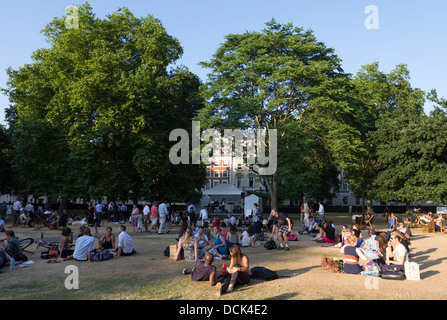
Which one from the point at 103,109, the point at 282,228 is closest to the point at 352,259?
the point at 282,228

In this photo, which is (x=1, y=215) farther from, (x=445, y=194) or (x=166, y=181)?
(x=445, y=194)

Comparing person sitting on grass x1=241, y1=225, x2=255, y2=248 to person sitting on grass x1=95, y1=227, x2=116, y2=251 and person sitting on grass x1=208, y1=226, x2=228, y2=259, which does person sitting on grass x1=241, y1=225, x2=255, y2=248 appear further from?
person sitting on grass x1=95, y1=227, x2=116, y2=251

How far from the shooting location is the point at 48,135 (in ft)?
104

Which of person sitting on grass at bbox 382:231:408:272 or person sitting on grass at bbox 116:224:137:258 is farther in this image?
person sitting on grass at bbox 116:224:137:258

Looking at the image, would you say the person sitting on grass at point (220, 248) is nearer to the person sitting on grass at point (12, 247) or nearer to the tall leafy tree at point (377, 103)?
the person sitting on grass at point (12, 247)

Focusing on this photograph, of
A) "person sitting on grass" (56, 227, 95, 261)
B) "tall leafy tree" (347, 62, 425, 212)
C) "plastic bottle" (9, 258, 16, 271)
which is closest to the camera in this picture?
"plastic bottle" (9, 258, 16, 271)

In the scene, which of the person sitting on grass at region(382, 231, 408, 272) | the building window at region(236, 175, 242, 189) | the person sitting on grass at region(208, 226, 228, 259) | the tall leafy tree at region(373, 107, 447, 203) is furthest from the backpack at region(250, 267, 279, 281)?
the building window at region(236, 175, 242, 189)

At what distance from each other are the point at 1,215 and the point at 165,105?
53.3ft

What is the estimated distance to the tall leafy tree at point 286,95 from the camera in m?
27.9

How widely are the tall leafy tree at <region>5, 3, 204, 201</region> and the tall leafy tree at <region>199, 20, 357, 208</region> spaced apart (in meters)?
4.73

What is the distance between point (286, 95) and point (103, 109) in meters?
15.3

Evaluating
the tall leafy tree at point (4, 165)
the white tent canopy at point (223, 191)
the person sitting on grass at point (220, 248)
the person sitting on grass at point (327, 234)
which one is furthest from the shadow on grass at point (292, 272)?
the tall leafy tree at point (4, 165)

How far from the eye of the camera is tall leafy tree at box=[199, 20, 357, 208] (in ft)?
91.7
